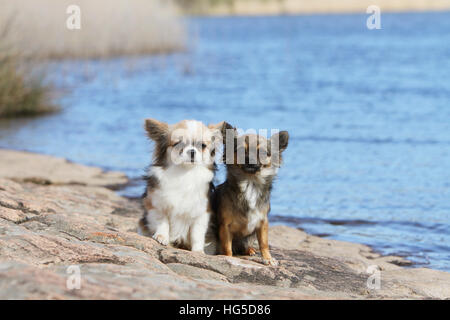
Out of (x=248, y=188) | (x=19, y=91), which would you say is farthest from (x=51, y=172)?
(x=19, y=91)

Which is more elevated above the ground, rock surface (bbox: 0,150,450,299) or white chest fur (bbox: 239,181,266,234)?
white chest fur (bbox: 239,181,266,234)

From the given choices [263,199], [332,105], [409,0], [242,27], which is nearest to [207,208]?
[263,199]

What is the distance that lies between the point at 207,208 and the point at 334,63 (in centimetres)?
2286

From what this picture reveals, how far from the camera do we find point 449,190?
9.92 metres

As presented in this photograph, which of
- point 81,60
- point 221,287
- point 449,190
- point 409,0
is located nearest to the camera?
point 221,287

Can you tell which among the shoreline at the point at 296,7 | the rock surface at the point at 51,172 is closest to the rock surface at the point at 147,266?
the rock surface at the point at 51,172

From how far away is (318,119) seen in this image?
53.6 feet

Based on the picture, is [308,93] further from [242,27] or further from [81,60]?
[242,27]

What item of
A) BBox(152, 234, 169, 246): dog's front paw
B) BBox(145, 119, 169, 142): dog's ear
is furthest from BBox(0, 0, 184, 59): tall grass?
BBox(152, 234, 169, 246): dog's front paw

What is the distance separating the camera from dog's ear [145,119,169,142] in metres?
5.38

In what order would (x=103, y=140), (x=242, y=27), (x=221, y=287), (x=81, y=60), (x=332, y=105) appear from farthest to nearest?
(x=242, y=27) → (x=81, y=60) → (x=332, y=105) → (x=103, y=140) → (x=221, y=287)

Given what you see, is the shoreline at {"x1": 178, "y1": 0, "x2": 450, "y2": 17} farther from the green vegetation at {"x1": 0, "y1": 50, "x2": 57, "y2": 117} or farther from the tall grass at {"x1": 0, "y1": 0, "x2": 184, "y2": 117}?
the green vegetation at {"x1": 0, "y1": 50, "x2": 57, "y2": 117}

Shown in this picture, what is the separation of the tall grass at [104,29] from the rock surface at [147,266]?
1770 centimetres

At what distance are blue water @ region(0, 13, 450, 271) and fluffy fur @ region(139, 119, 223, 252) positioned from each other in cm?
47
